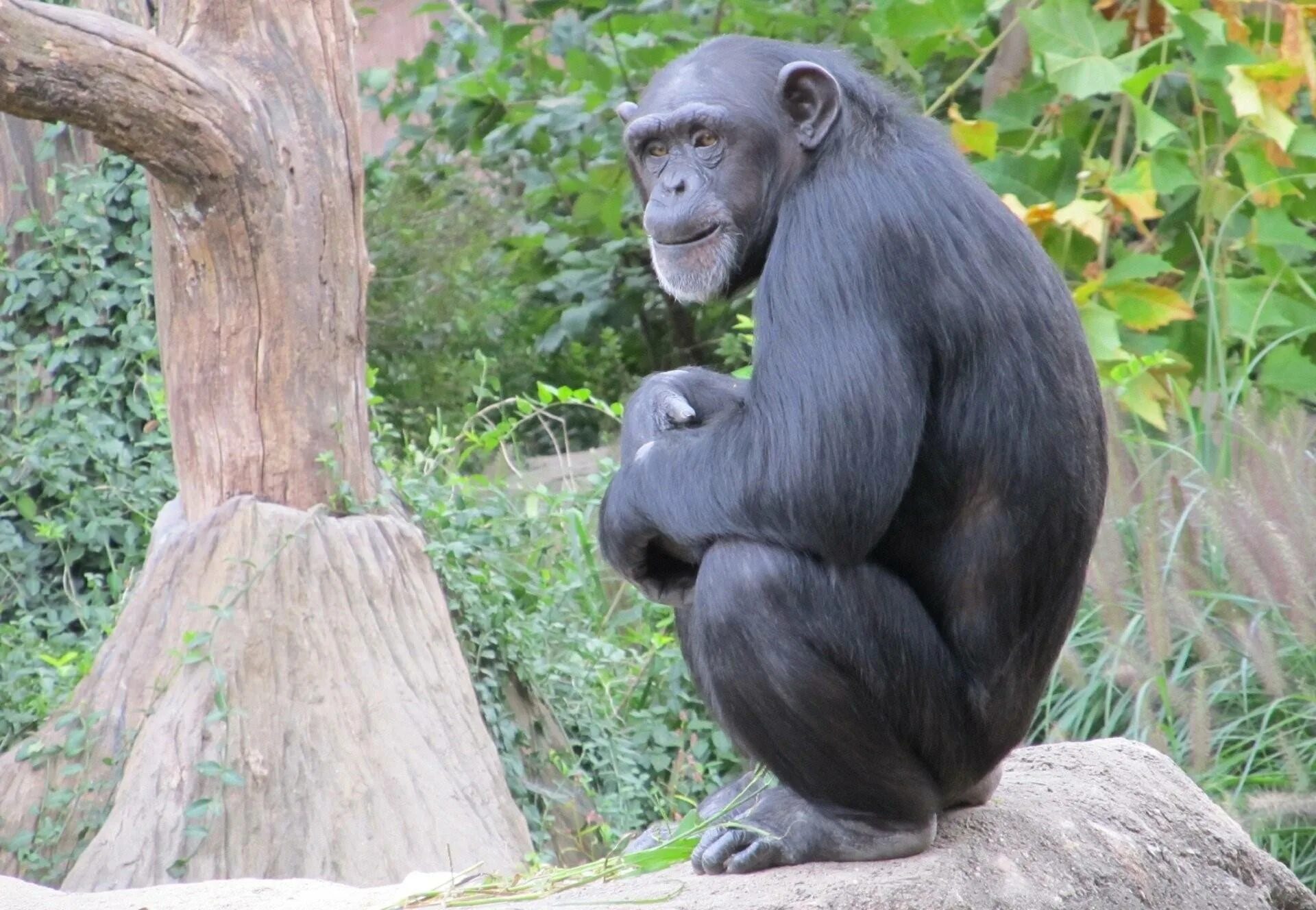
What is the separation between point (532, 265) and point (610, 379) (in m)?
0.75

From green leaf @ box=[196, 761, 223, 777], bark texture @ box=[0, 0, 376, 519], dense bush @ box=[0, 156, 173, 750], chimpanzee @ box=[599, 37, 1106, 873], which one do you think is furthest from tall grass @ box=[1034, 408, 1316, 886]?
dense bush @ box=[0, 156, 173, 750]

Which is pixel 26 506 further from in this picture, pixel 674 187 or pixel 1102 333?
pixel 1102 333

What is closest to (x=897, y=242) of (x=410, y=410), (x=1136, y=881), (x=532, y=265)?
(x=1136, y=881)

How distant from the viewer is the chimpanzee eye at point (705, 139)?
11.5 feet

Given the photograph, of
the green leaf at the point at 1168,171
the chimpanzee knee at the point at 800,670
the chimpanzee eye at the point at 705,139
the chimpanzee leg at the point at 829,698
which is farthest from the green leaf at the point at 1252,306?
the chimpanzee knee at the point at 800,670

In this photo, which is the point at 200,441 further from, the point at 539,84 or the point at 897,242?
the point at 539,84

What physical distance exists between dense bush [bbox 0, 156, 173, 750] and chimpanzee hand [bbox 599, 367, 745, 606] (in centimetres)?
314

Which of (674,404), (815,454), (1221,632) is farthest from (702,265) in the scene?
(1221,632)

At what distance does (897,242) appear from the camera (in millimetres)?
3123

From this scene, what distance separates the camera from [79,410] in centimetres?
652

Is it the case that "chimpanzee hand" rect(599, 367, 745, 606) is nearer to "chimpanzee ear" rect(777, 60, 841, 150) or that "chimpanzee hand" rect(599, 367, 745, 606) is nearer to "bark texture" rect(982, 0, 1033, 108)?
"chimpanzee ear" rect(777, 60, 841, 150)

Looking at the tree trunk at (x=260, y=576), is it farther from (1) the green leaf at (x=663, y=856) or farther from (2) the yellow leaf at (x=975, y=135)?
(2) the yellow leaf at (x=975, y=135)

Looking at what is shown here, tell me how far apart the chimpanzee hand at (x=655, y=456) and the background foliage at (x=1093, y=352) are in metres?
1.88

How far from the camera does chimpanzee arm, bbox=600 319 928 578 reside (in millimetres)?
3031
